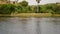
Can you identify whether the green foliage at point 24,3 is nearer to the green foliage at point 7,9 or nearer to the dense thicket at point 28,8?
the dense thicket at point 28,8

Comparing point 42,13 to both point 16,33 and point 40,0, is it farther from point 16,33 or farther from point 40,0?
point 16,33

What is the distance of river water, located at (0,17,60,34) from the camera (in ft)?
10.2

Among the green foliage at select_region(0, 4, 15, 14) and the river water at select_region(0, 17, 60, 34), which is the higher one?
the green foliage at select_region(0, 4, 15, 14)

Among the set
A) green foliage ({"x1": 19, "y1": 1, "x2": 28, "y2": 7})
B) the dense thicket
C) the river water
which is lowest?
the river water

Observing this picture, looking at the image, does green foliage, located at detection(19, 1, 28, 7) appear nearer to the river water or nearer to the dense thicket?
the dense thicket

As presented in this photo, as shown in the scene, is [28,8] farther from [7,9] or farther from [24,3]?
[7,9]

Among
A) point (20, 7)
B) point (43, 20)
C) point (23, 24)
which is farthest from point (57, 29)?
point (20, 7)

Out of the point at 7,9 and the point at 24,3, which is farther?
the point at 7,9

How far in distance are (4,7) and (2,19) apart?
25 centimetres

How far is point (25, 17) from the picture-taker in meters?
3.58

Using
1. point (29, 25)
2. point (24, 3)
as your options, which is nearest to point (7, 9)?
point (24, 3)

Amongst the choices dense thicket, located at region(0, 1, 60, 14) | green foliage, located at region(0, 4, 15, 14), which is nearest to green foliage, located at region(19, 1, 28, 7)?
dense thicket, located at region(0, 1, 60, 14)

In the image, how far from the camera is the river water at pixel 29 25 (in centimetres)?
311

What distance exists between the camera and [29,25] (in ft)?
11.1
